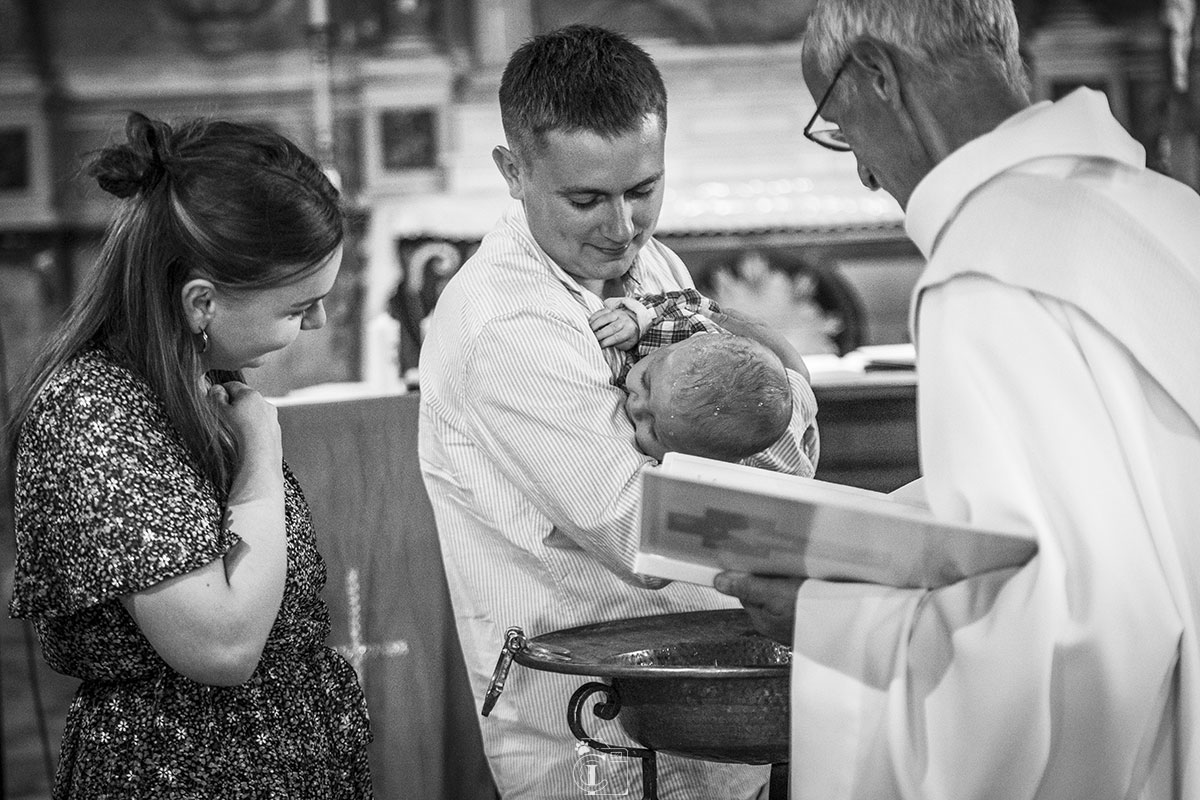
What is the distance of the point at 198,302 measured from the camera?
6.48 feet

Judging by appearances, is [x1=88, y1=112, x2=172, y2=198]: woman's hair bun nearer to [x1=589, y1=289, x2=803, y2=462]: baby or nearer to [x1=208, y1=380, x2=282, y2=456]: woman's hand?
[x1=208, y1=380, x2=282, y2=456]: woman's hand

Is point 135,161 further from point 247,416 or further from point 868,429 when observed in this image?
point 868,429

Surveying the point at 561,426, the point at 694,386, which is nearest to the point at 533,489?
Answer: the point at 561,426

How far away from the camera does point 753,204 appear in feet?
25.9

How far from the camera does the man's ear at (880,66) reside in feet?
5.56

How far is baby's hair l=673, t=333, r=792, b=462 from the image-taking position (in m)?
2.14

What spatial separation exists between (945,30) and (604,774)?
1214mm

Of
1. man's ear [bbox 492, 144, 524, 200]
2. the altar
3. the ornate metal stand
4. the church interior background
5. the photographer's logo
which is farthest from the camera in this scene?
the church interior background

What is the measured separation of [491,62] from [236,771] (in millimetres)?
6977

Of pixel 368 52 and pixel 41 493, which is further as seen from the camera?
pixel 368 52

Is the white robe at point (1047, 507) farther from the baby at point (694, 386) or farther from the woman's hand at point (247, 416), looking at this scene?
the woman's hand at point (247, 416)

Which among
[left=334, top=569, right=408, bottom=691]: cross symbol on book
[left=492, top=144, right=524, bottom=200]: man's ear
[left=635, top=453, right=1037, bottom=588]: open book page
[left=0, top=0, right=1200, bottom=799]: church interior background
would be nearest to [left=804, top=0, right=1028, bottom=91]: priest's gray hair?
[left=635, top=453, right=1037, bottom=588]: open book page

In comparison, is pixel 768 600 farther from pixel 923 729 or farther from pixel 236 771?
pixel 236 771

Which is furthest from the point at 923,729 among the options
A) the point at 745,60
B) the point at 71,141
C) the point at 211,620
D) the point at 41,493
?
the point at 71,141
